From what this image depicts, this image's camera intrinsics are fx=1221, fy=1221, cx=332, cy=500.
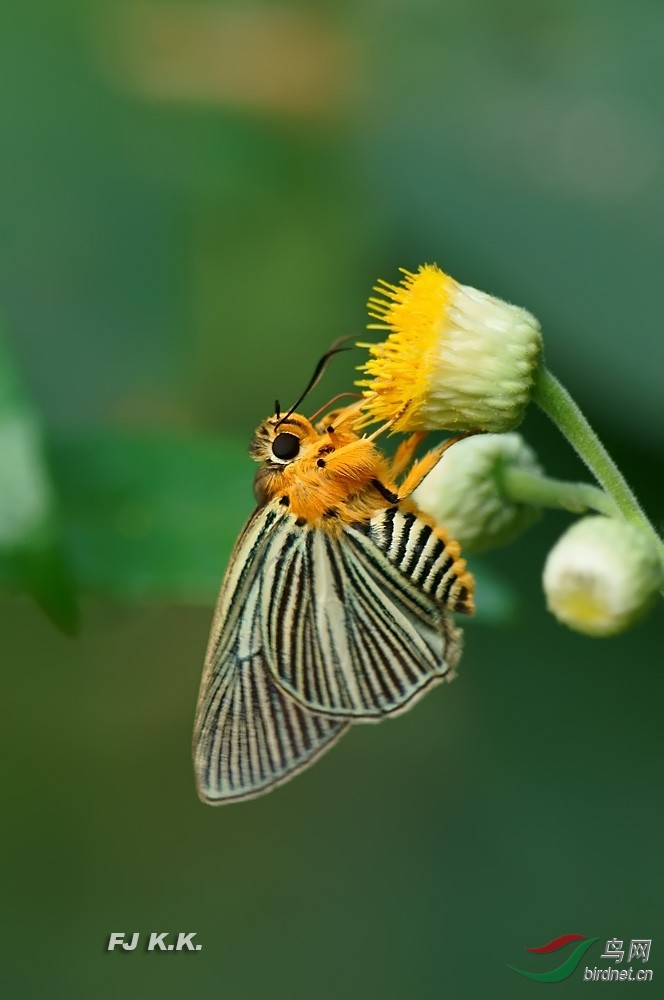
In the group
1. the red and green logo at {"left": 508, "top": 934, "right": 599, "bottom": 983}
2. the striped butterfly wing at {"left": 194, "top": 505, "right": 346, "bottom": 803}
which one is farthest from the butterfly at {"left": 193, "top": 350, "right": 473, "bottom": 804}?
the red and green logo at {"left": 508, "top": 934, "right": 599, "bottom": 983}

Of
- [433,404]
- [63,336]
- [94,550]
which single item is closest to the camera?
[433,404]

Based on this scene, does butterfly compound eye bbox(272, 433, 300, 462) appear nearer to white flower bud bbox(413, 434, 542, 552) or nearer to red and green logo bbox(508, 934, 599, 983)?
white flower bud bbox(413, 434, 542, 552)

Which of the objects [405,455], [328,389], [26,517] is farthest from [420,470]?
[328,389]

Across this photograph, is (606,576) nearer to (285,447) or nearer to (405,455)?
(405,455)

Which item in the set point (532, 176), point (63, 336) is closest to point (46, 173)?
point (63, 336)

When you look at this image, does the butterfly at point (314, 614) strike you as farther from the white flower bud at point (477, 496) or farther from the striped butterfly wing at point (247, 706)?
the white flower bud at point (477, 496)

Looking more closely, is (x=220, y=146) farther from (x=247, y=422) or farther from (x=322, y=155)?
(x=247, y=422)
